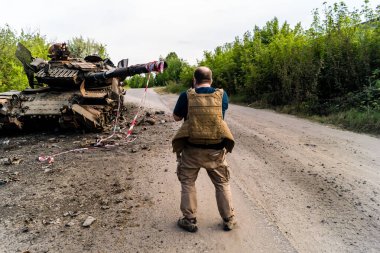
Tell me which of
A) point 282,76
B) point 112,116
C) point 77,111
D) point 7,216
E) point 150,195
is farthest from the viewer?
point 282,76

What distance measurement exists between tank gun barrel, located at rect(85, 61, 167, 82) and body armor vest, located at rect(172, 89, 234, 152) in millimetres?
4831

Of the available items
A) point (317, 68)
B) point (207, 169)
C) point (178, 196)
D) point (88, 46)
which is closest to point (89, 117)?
point (178, 196)

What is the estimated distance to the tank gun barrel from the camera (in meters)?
8.88

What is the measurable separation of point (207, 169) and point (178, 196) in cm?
129

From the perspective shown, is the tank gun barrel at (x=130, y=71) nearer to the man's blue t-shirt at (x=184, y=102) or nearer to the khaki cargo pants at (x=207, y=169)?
the man's blue t-shirt at (x=184, y=102)

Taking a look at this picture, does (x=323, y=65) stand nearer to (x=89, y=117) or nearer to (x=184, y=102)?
(x=89, y=117)

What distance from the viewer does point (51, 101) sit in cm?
1028

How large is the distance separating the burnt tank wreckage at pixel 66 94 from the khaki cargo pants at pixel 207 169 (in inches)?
192

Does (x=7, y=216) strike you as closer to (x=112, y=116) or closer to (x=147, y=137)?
(x=147, y=137)

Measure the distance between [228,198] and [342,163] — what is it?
3615 mm

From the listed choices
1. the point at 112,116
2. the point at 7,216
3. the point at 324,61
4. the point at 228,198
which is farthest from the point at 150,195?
the point at 324,61

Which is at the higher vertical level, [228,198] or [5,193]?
[228,198]

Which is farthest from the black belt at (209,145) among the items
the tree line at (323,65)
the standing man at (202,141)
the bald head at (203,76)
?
the tree line at (323,65)

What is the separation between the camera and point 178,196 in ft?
17.7
